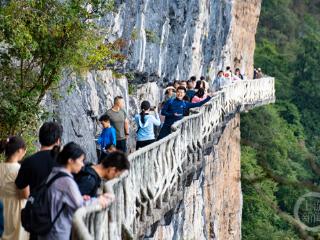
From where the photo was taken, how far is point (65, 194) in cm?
747

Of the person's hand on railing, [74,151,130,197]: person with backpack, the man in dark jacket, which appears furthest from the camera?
the man in dark jacket

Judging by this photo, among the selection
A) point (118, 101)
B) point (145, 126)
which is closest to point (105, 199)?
point (118, 101)

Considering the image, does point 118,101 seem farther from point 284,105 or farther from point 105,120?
point 284,105

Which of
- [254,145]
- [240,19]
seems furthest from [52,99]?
[240,19]

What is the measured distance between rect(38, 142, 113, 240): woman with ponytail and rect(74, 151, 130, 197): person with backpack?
A: 0.41m

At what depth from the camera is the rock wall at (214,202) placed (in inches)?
1064

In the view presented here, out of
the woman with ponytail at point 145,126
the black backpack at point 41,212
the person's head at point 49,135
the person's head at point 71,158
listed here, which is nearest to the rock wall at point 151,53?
the woman with ponytail at point 145,126

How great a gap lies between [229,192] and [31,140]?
30.3m

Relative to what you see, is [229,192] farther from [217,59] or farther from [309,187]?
[309,187]

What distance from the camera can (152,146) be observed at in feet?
40.7

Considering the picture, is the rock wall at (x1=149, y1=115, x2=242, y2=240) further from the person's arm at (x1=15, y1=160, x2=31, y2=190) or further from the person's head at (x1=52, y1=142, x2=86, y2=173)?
the person's head at (x1=52, y1=142, x2=86, y2=173)

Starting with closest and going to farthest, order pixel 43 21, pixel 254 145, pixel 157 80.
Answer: pixel 254 145
pixel 43 21
pixel 157 80

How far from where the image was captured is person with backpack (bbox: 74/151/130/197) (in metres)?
8.11

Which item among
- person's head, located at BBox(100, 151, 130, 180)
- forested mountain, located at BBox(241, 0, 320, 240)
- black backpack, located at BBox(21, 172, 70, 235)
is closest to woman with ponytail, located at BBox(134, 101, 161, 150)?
person's head, located at BBox(100, 151, 130, 180)
